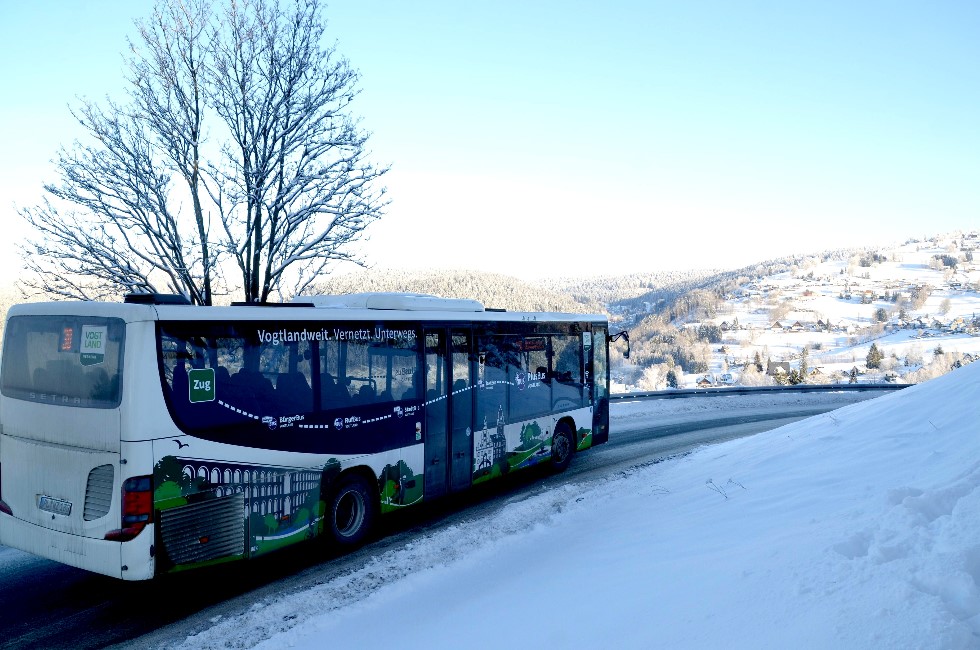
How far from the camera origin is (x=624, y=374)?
62688 millimetres

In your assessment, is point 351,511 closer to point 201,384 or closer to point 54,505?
point 201,384

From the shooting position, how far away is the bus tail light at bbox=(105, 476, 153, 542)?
18.4 ft

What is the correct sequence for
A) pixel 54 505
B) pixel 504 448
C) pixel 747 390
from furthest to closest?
pixel 747 390, pixel 504 448, pixel 54 505

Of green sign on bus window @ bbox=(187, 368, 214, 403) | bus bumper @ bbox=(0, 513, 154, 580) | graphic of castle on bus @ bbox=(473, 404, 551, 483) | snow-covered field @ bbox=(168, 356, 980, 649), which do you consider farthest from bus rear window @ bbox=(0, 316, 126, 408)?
graphic of castle on bus @ bbox=(473, 404, 551, 483)

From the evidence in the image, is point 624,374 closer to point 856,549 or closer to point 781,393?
point 781,393

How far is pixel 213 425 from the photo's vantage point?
20.4ft

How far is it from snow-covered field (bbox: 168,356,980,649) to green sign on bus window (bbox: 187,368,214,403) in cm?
212

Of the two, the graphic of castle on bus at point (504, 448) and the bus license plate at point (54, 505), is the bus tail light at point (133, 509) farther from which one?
the graphic of castle on bus at point (504, 448)

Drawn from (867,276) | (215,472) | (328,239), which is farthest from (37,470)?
(867,276)

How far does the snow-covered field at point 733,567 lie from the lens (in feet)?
11.9

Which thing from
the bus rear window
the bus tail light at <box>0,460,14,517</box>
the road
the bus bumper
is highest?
the bus rear window

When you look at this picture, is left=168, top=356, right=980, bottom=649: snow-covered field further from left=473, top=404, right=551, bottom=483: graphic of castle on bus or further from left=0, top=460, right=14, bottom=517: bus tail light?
left=0, top=460, right=14, bottom=517: bus tail light

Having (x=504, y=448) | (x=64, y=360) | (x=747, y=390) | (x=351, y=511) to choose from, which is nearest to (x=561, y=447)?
(x=504, y=448)

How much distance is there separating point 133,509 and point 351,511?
9.58 feet
